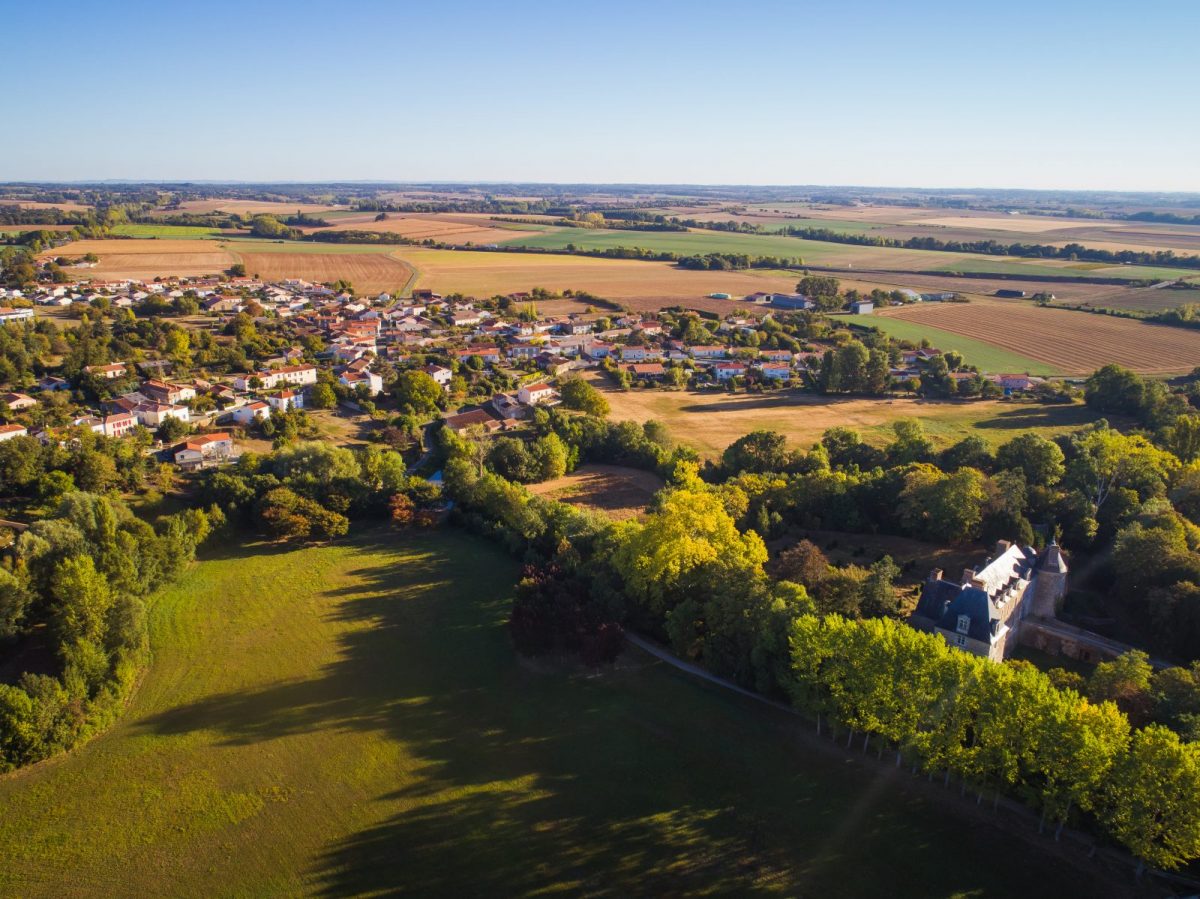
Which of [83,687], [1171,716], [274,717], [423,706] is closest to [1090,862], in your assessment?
[1171,716]

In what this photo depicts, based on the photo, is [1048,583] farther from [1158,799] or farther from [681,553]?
[681,553]

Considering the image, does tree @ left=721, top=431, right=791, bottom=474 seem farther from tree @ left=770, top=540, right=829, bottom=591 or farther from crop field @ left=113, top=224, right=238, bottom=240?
crop field @ left=113, top=224, right=238, bottom=240

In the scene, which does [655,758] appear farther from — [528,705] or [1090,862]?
[1090,862]

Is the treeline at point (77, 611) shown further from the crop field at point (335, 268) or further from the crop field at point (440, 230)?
the crop field at point (440, 230)

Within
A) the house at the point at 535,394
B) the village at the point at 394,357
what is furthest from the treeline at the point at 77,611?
the house at the point at 535,394

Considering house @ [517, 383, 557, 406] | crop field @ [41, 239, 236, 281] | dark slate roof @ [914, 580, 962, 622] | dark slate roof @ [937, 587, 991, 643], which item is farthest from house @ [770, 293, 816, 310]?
crop field @ [41, 239, 236, 281]

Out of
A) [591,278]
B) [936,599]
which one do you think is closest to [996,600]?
Answer: [936,599]
